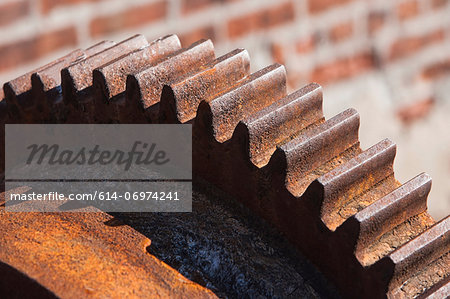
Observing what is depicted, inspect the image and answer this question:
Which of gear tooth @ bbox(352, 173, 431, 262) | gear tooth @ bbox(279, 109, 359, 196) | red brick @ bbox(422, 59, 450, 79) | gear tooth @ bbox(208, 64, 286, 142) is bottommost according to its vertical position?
red brick @ bbox(422, 59, 450, 79)

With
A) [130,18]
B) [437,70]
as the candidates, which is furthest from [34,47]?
[437,70]

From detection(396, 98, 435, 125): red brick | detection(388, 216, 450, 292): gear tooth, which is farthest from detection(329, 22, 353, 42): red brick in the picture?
detection(388, 216, 450, 292): gear tooth

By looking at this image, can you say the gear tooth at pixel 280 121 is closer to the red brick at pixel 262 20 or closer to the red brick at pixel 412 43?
the red brick at pixel 262 20

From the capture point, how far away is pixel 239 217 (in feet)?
3.13

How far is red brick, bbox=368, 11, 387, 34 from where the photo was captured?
2.57 metres

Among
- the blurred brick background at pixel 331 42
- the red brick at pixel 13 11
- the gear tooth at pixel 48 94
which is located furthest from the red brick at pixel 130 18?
the gear tooth at pixel 48 94

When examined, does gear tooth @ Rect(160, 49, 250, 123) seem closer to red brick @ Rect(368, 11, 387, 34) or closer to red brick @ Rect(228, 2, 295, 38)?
red brick @ Rect(228, 2, 295, 38)

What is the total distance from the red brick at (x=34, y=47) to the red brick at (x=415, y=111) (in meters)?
1.34

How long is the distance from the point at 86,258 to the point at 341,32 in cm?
186

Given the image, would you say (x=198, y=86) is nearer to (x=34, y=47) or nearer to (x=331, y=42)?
(x=34, y=47)

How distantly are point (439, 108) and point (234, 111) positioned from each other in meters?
2.07

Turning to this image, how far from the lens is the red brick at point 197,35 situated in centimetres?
215

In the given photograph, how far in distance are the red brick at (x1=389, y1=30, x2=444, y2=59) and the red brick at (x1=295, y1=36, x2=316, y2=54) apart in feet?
1.22

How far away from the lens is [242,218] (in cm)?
95
